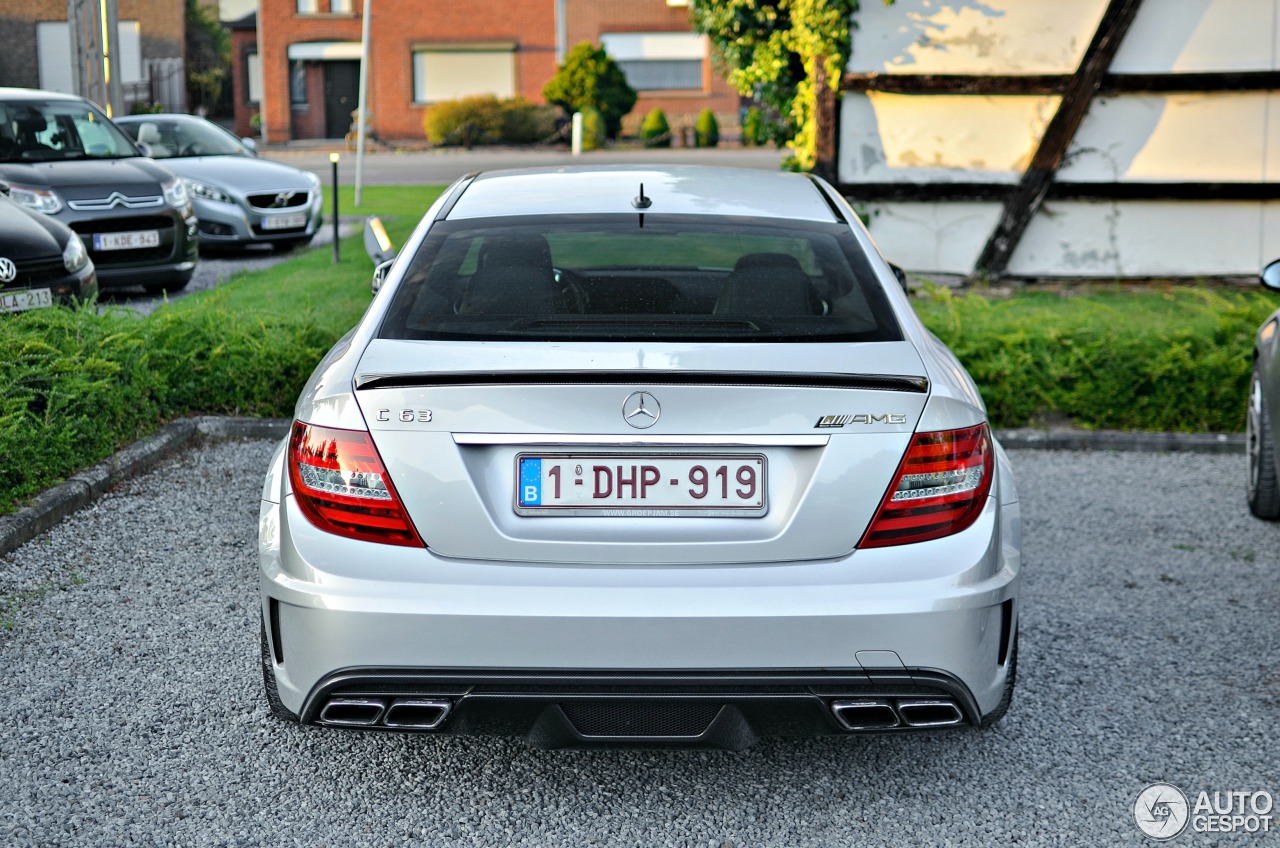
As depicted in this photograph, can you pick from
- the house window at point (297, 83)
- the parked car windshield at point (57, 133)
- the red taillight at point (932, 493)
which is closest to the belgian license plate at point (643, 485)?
the red taillight at point (932, 493)

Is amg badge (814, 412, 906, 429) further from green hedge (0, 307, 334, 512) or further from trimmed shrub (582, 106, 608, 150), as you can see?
trimmed shrub (582, 106, 608, 150)

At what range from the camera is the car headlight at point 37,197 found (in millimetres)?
11508

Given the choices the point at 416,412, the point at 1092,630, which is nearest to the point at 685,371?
the point at 416,412

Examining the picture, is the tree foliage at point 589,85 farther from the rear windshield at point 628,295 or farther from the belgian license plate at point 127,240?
the rear windshield at point 628,295

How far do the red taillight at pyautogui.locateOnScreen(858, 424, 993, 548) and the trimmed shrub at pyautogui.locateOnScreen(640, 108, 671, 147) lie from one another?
39.9 meters

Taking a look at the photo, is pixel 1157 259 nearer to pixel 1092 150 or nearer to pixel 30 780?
pixel 1092 150

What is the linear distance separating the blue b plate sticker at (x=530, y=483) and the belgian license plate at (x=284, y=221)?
1252 centimetres

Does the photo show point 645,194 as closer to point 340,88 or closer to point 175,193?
point 175,193

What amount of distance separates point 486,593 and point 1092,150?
33.3ft

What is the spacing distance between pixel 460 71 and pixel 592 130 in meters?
10.1

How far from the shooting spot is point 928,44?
467 inches

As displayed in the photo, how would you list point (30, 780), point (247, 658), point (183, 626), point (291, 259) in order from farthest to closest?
point (291, 259) → point (183, 626) → point (247, 658) → point (30, 780)

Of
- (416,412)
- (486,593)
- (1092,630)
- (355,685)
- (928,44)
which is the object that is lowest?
(1092,630)

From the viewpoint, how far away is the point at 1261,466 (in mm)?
6082
